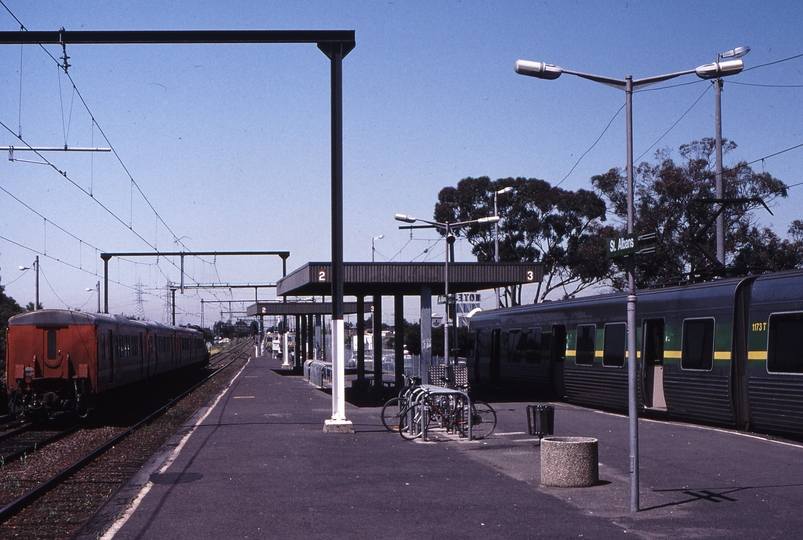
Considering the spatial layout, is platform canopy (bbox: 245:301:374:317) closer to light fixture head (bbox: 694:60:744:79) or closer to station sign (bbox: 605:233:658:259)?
light fixture head (bbox: 694:60:744:79)

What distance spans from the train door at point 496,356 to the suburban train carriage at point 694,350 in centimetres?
1038

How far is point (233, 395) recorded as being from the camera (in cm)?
2911

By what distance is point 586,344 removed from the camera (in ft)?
71.8

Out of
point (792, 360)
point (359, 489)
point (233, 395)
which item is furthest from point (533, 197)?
point (359, 489)

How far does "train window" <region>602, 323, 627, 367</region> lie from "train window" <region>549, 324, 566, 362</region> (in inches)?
118

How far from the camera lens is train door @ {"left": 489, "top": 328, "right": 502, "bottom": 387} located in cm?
2956

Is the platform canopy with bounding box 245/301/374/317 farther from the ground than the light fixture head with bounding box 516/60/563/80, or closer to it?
closer to it

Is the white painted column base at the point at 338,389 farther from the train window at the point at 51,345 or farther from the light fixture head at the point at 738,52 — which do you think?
the light fixture head at the point at 738,52

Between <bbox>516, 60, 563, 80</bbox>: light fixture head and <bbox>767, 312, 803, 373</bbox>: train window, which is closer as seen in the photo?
<bbox>516, 60, 563, 80</bbox>: light fixture head

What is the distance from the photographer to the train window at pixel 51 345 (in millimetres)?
21312

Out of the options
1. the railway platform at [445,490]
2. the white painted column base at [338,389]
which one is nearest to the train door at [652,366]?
the railway platform at [445,490]

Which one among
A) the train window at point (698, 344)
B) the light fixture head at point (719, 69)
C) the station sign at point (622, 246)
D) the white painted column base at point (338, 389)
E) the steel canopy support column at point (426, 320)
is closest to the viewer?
the station sign at point (622, 246)

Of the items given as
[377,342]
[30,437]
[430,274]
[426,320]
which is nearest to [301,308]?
[377,342]

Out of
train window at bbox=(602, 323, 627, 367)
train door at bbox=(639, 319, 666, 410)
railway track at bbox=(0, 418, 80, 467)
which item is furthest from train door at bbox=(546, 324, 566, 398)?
railway track at bbox=(0, 418, 80, 467)
